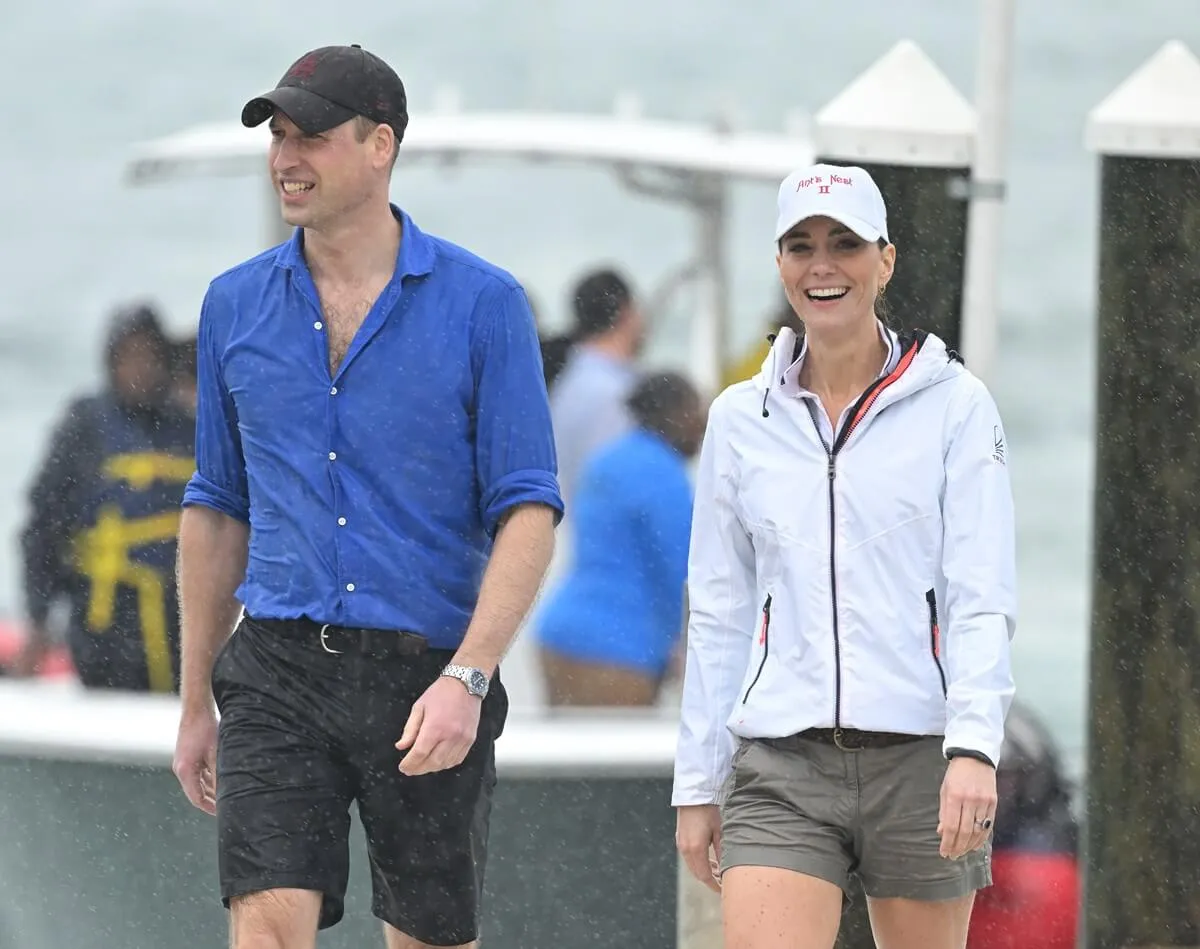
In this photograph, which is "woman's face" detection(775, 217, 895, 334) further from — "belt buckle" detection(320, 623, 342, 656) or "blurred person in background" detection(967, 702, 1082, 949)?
"blurred person in background" detection(967, 702, 1082, 949)

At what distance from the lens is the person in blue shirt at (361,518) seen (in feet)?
13.9

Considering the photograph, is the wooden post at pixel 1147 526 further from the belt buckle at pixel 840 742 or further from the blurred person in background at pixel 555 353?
the blurred person in background at pixel 555 353

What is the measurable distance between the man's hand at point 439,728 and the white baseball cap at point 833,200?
993 mm

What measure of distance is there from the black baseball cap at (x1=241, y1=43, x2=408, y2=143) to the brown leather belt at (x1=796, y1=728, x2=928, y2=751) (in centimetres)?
136

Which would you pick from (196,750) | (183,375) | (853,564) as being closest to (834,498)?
(853,564)

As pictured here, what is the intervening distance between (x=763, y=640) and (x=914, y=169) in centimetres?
167

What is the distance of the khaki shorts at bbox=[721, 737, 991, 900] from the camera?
155 inches

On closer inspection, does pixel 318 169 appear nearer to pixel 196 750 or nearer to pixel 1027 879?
pixel 196 750

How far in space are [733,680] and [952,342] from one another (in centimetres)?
155

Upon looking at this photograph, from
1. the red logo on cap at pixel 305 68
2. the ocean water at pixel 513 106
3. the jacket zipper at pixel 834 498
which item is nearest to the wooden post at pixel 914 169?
the jacket zipper at pixel 834 498

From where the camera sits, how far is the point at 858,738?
3949mm

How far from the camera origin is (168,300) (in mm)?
39062

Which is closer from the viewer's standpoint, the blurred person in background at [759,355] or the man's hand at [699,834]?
the man's hand at [699,834]

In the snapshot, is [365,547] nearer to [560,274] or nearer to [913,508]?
[913,508]
